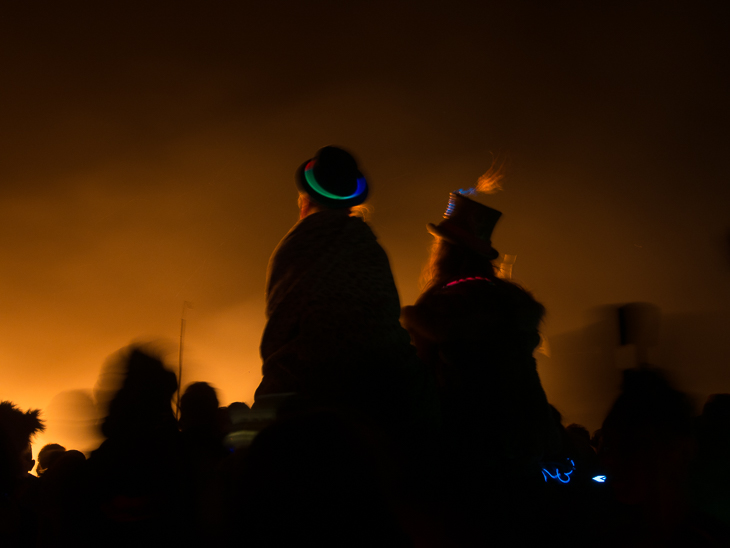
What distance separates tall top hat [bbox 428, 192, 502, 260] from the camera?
7.53ft

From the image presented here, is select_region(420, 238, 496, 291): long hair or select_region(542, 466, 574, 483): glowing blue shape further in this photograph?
select_region(420, 238, 496, 291): long hair

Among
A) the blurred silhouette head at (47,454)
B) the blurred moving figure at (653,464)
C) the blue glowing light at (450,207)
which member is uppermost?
the blue glowing light at (450,207)

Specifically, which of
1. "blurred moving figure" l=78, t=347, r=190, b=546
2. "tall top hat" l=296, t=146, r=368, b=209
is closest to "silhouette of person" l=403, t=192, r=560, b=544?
"tall top hat" l=296, t=146, r=368, b=209

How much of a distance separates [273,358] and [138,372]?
1422 mm

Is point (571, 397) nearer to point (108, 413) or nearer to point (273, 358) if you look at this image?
point (273, 358)

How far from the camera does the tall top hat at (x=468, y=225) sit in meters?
2.29

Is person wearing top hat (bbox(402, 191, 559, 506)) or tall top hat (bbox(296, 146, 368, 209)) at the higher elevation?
tall top hat (bbox(296, 146, 368, 209))

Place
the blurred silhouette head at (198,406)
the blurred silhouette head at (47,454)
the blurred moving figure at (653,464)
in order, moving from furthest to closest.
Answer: the blurred silhouette head at (47,454)
the blurred silhouette head at (198,406)
the blurred moving figure at (653,464)

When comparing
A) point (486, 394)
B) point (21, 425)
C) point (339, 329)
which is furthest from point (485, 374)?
point (21, 425)

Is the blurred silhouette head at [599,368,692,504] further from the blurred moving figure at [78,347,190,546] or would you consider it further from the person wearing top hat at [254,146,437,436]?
the blurred moving figure at [78,347,190,546]

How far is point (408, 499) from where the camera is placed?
161cm

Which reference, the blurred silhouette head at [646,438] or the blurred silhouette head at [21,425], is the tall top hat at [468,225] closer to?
the blurred silhouette head at [646,438]

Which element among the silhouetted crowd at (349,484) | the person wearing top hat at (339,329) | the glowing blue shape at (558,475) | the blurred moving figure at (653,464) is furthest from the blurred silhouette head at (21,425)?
the blurred moving figure at (653,464)

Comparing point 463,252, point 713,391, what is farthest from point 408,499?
point 713,391
